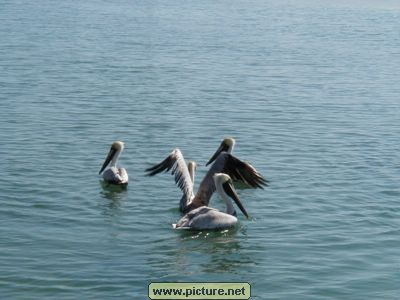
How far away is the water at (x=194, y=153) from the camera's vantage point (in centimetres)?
1259

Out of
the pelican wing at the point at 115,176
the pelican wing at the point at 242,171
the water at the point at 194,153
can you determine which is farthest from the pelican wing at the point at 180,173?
the pelican wing at the point at 242,171

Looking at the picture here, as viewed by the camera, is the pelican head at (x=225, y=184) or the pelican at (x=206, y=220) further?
the pelican head at (x=225, y=184)

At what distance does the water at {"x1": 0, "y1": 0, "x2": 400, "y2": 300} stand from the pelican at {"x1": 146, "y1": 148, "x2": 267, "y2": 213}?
1.21 feet

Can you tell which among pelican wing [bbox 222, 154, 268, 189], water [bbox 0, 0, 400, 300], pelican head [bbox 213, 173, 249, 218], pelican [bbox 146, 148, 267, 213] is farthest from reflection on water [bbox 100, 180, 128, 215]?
pelican wing [bbox 222, 154, 268, 189]

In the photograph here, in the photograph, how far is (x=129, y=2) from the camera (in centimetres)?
5662

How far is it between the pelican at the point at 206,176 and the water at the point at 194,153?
368 millimetres

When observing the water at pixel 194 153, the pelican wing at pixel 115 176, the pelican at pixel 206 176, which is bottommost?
the water at pixel 194 153

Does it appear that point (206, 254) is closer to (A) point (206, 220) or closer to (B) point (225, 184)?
(A) point (206, 220)

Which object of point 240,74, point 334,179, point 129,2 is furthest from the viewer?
point 129,2

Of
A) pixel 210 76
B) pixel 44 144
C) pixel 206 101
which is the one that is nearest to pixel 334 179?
pixel 44 144

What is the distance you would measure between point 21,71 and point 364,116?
35.3 feet

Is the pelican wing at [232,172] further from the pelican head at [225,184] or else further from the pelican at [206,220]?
the pelican at [206,220]

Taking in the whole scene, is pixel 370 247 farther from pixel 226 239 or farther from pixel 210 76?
pixel 210 76

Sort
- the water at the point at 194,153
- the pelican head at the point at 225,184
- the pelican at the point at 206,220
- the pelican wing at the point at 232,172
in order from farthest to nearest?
the pelican wing at the point at 232,172 → the pelican head at the point at 225,184 → the pelican at the point at 206,220 → the water at the point at 194,153
